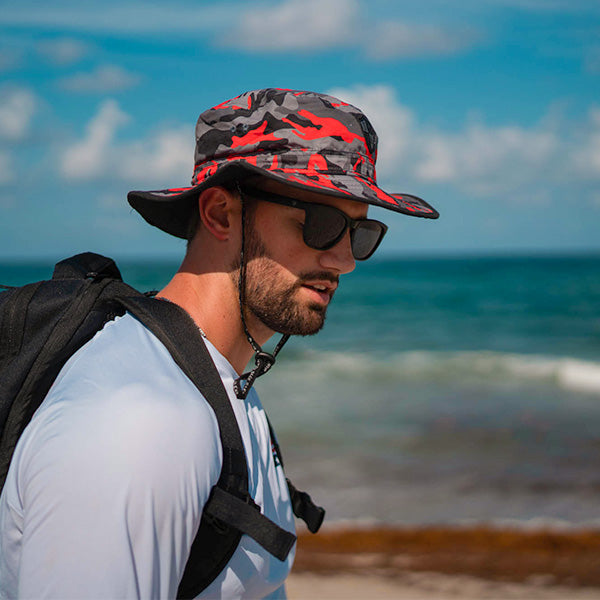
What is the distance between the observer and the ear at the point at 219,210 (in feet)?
6.38

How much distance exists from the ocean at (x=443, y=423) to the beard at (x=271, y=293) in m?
5.93

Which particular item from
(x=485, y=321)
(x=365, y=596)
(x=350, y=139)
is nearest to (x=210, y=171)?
(x=350, y=139)

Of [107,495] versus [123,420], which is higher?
[123,420]

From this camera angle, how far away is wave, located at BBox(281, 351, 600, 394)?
17375mm

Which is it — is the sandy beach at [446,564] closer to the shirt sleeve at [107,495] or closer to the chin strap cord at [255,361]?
the chin strap cord at [255,361]

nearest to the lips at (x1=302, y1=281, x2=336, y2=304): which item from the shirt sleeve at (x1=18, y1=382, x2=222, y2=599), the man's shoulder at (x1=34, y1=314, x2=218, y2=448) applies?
the man's shoulder at (x1=34, y1=314, x2=218, y2=448)

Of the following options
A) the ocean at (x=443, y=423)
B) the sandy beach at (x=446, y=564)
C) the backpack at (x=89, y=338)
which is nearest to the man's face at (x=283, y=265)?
the backpack at (x=89, y=338)

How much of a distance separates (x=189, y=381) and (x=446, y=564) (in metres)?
5.64

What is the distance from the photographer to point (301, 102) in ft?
6.20

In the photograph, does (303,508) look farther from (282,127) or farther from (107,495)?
(282,127)

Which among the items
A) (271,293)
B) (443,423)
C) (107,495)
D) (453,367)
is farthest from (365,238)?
(453,367)

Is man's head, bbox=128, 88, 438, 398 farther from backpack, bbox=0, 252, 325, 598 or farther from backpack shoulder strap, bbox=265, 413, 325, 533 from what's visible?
backpack shoulder strap, bbox=265, 413, 325, 533

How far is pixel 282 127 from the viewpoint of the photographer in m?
1.84

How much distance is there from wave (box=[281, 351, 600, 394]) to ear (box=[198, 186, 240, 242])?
1520cm
